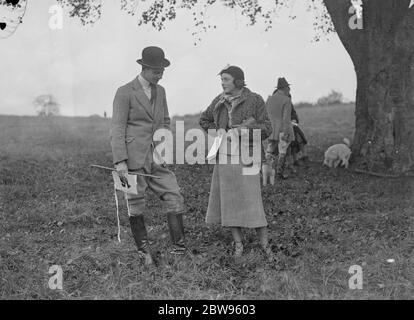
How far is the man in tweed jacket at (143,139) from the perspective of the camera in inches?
260

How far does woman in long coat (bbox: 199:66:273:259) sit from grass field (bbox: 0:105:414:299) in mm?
354

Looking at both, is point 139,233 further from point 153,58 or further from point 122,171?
point 153,58

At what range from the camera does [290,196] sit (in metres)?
10.3

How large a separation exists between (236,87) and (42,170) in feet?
23.3

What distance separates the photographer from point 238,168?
6824 mm

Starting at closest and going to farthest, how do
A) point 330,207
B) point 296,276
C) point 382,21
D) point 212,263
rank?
point 296,276, point 212,263, point 330,207, point 382,21

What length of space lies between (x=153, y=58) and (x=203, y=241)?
7.63 feet

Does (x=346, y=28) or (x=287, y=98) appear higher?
(x=346, y=28)

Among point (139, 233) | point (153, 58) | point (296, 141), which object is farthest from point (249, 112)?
point (296, 141)

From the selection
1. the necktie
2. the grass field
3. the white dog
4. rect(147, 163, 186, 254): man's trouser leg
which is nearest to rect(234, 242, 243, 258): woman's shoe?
the grass field

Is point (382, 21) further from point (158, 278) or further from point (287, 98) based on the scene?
point (158, 278)

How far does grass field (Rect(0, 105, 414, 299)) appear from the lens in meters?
5.81
